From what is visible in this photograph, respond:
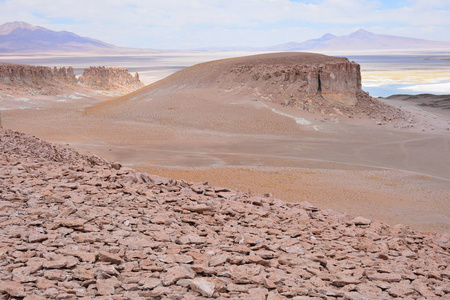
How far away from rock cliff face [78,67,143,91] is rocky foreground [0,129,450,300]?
146 feet

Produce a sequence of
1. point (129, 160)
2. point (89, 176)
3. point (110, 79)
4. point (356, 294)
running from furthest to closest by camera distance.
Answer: point (110, 79) → point (129, 160) → point (89, 176) → point (356, 294)

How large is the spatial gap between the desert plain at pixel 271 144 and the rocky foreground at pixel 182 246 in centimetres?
400

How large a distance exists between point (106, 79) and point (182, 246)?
161 ft

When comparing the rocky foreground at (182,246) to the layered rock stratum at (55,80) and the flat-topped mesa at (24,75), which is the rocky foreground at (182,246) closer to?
the layered rock stratum at (55,80)

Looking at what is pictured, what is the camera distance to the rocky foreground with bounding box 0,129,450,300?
13.9 ft

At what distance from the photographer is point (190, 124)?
954 inches

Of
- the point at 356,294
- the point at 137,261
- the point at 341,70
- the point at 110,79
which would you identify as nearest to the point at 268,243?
the point at 356,294

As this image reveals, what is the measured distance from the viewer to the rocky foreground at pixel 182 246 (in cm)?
425

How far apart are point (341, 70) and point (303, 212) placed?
20.2 m

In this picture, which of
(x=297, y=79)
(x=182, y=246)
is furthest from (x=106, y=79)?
(x=182, y=246)

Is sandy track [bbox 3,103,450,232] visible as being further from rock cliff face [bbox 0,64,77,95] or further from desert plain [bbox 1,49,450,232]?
rock cliff face [bbox 0,64,77,95]

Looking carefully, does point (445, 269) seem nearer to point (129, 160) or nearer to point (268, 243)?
point (268, 243)

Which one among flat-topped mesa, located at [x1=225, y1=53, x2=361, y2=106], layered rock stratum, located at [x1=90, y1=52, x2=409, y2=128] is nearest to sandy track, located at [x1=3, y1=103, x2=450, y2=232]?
layered rock stratum, located at [x1=90, y1=52, x2=409, y2=128]

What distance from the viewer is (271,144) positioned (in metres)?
20.2
